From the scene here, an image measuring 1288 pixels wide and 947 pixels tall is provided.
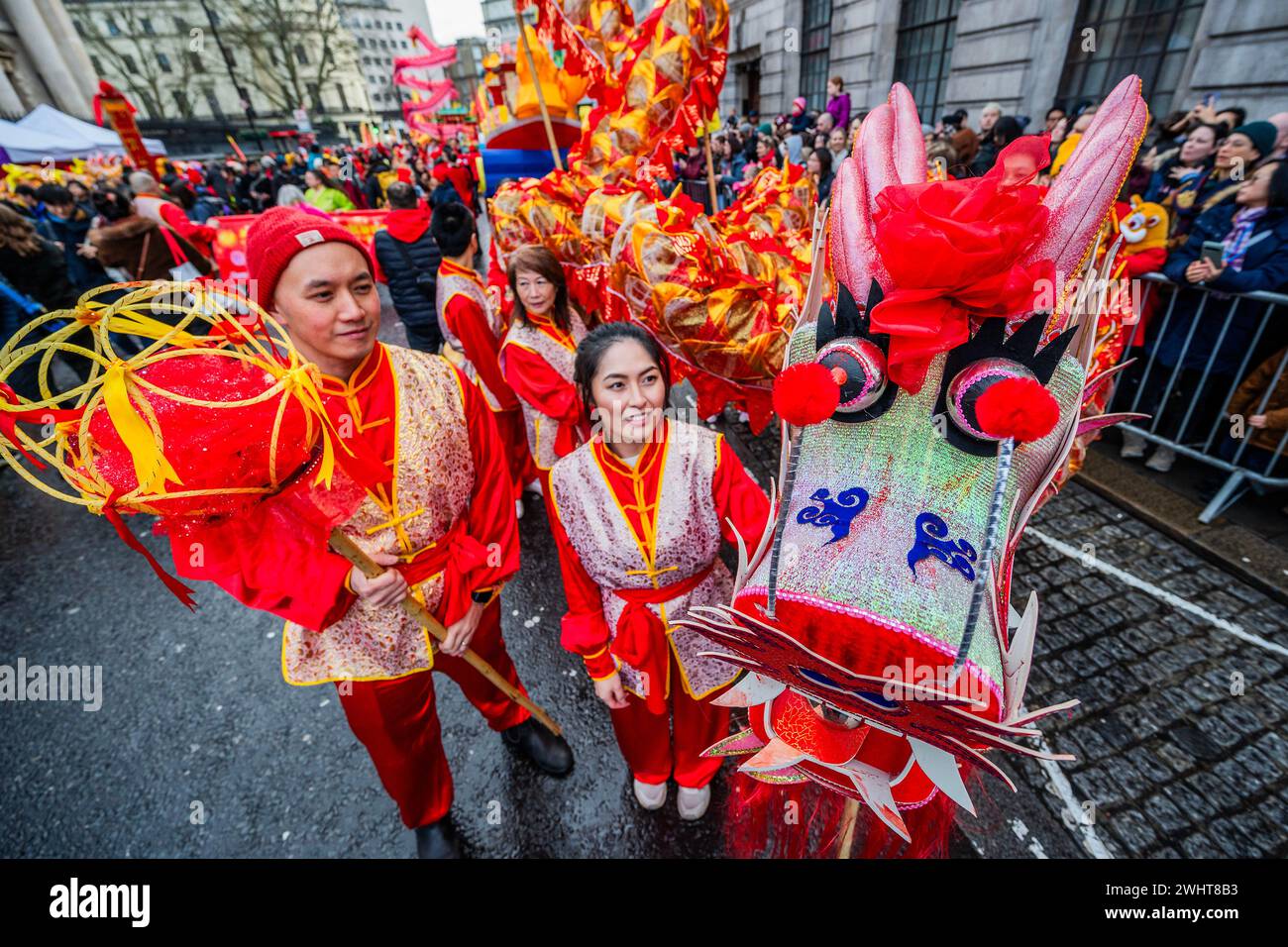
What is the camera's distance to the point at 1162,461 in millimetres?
4250

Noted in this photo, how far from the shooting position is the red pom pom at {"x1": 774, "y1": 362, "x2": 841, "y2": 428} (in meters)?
1.19

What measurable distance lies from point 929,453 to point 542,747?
225cm

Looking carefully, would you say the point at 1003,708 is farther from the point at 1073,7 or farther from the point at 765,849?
the point at 1073,7

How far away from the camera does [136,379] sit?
3.91ft

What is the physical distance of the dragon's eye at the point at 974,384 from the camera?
1.17 m

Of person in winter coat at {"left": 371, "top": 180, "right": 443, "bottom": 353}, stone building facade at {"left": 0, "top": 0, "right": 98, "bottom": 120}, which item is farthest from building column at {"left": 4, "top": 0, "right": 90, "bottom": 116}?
person in winter coat at {"left": 371, "top": 180, "right": 443, "bottom": 353}

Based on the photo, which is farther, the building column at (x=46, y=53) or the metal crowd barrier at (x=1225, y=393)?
the building column at (x=46, y=53)

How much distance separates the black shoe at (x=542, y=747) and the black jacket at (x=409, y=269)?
402 centimetres

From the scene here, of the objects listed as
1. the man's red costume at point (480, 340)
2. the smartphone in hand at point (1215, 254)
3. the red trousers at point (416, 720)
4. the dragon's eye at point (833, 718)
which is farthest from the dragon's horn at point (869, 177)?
the smartphone in hand at point (1215, 254)

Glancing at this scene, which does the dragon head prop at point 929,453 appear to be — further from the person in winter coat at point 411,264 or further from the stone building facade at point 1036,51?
the person in winter coat at point 411,264

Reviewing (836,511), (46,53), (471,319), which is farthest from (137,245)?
(46,53)

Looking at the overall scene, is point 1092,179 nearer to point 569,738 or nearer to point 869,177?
point 869,177

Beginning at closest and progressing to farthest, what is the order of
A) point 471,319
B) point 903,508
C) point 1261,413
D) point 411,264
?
point 903,508
point 1261,413
point 471,319
point 411,264

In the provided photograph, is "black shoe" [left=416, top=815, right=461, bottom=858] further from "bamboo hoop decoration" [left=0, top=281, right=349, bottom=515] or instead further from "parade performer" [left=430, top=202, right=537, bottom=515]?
"parade performer" [left=430, top=202, right=537, bottom=515]
